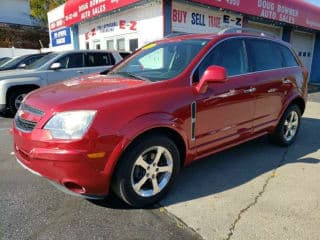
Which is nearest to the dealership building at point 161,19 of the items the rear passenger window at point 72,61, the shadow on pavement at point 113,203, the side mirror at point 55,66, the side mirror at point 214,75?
the rear passenger window at point 72,61

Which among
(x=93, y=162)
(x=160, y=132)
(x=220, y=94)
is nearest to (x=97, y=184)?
(x=93, y=162)

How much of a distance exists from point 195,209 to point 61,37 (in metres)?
17.4

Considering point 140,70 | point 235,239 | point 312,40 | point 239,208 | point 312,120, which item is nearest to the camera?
point 235,239

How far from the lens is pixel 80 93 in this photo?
3080 millimetres

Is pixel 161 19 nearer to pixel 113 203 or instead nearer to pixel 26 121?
pixel 26 121

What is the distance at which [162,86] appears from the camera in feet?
10.7

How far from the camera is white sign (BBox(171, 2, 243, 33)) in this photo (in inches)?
415

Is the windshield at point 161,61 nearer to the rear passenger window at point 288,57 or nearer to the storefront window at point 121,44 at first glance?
the rear passenger window at point 288,57

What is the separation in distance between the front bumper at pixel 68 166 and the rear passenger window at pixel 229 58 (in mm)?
1530

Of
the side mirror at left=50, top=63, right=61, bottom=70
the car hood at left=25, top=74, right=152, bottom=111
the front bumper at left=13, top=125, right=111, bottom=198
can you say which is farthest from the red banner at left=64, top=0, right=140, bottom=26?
the front bumper at left=13, top=125, right=111, bottom=198

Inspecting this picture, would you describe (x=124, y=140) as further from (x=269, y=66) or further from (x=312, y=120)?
(x=312, y=120)

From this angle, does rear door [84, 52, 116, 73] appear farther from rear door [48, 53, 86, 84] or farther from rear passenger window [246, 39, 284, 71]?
rear passenger window [246, 39, 284, 71]

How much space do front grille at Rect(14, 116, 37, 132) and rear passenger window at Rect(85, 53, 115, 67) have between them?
5.78m

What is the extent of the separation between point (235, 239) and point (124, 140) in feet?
4.36
